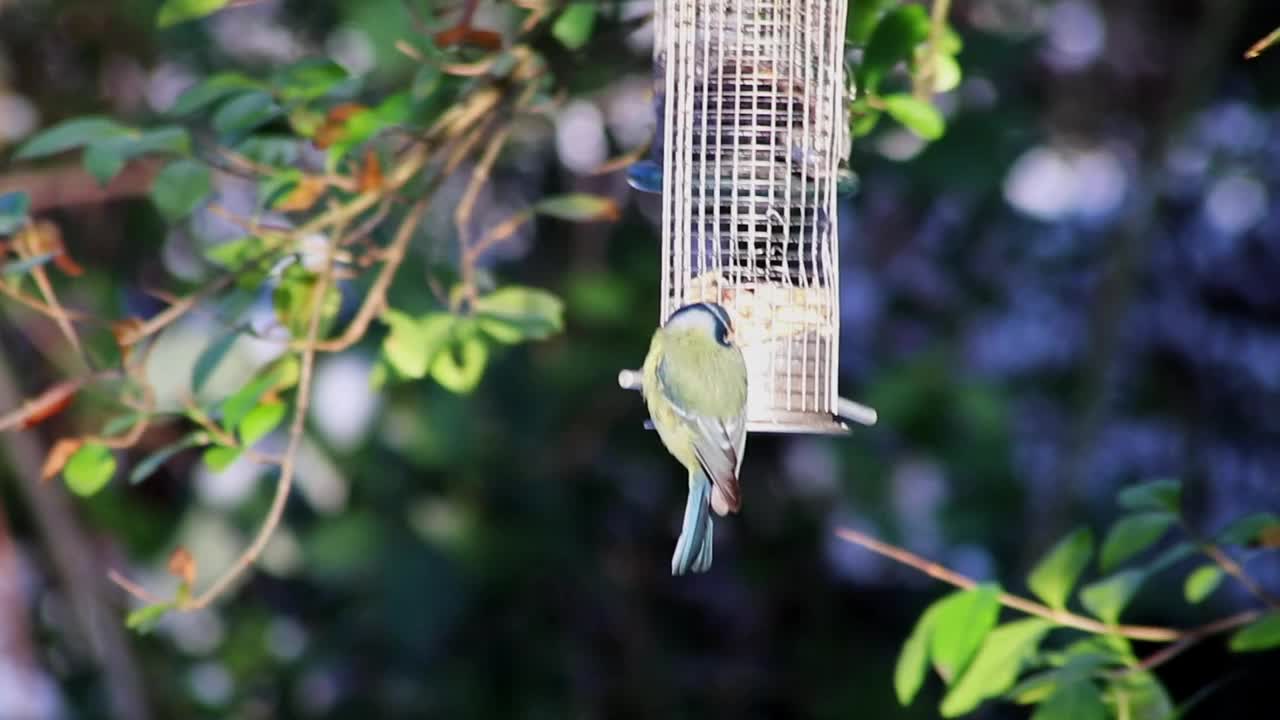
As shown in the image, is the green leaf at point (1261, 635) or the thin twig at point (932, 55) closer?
the green leaf at point (1261, 635)

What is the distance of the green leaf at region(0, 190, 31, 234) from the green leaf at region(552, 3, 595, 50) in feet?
2.18

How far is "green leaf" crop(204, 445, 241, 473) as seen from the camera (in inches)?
73.8

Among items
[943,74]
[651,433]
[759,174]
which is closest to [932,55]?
[943,74]

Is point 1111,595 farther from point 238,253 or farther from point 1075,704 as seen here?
point 238,253

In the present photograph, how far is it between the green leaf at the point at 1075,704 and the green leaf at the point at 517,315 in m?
0.73

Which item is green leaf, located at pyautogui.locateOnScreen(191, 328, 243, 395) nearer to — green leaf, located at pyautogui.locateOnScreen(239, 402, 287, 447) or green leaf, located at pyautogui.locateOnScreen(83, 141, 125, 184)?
green leaf, located at pyautogui.locateOnScreen(239, 402, 287, 447)

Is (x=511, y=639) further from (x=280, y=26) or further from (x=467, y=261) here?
(x=467, y=261)

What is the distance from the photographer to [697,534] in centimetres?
188

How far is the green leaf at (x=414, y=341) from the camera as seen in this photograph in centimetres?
203

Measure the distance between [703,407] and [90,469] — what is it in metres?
0.71

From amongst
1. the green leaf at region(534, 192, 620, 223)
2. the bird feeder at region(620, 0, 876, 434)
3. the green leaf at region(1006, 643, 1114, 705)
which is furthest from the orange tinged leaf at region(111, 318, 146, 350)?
the green leaf at region(1006, 643, 1114, 705)

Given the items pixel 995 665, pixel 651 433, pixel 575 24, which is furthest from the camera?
pixel 651 433

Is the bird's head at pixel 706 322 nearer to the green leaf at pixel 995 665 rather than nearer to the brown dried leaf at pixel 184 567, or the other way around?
the green leaf at pixel 995 665

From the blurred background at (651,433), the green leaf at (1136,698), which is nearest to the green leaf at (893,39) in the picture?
the green leaf at (1136,698)
